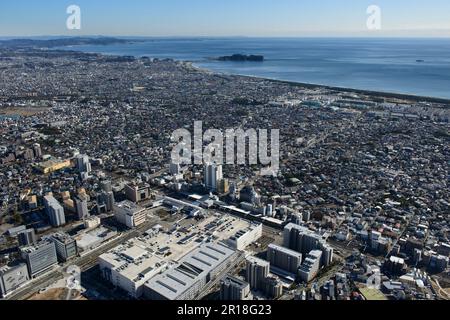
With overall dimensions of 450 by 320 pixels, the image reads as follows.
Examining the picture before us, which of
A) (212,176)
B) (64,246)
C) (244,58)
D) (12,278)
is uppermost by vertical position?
(244,58)

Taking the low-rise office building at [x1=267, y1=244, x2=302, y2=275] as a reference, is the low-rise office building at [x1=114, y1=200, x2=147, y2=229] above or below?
above

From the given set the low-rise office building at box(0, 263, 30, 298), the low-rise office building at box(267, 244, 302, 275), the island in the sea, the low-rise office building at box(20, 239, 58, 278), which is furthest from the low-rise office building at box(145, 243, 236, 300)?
the island in the sea

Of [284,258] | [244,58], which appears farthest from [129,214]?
[244,58]

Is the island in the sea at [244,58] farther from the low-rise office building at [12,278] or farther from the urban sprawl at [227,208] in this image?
the low-rise office building at [12,278]

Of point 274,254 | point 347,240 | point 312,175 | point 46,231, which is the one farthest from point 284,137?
point 46,231

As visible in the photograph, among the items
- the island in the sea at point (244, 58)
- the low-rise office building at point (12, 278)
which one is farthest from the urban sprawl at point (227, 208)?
the island in the sea at point (244, 58)

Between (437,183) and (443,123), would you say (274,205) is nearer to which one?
(437,183)

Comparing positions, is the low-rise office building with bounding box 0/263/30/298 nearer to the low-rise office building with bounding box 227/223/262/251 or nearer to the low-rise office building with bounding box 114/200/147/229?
the low-rise office building with bounding box 114/200/147/229

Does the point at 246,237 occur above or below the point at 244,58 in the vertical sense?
below

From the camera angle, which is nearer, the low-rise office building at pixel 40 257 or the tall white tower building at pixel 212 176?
the low-rise office building at pixel 40 257

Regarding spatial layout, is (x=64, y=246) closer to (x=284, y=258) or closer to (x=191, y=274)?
(x=191, y=274)

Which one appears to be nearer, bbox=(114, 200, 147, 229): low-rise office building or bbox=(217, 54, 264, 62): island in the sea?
bbox=(114, 200, 147, 229): low-rise office building
